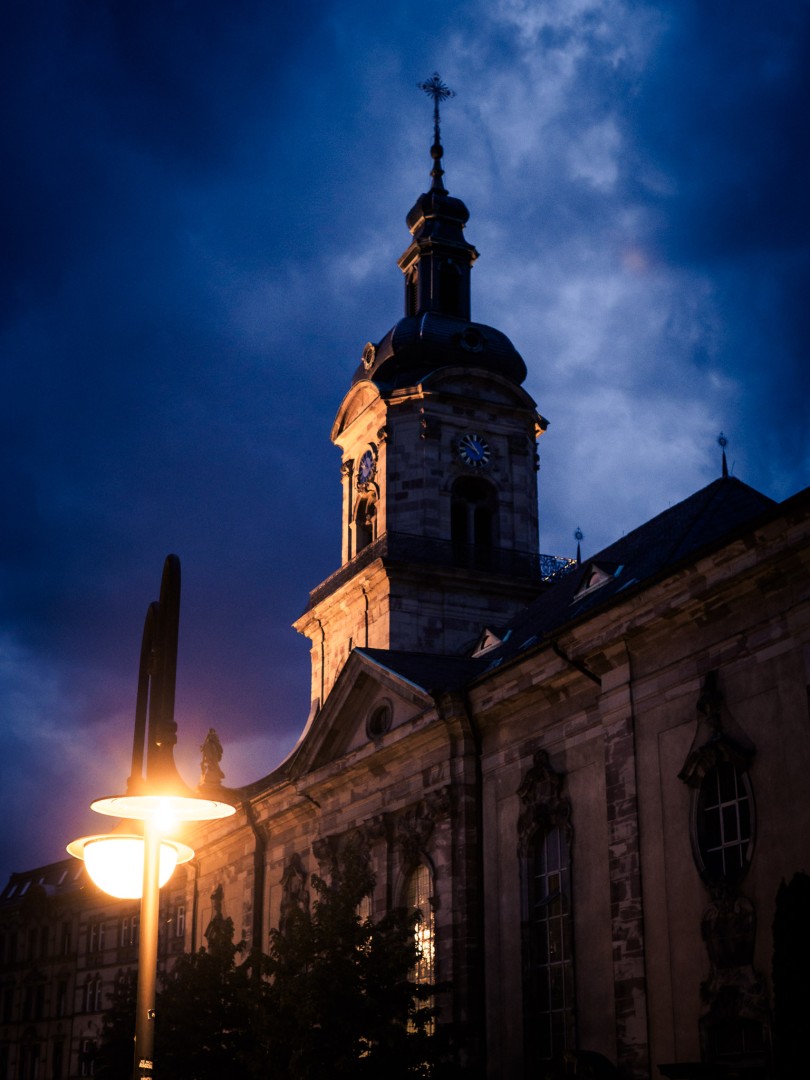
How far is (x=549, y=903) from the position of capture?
2848 centimetres

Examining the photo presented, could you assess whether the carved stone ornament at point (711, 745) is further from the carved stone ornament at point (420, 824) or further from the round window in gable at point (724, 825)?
the carved stone ornament at point (420, 824)

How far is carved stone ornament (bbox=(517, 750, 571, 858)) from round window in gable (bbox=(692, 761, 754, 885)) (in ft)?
14.0

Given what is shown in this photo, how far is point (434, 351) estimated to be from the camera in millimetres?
49844

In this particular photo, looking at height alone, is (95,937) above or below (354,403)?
below

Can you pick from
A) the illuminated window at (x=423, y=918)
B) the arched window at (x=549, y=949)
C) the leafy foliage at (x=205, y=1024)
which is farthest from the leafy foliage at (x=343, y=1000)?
the leafy foliage at (x=205, y=1024)

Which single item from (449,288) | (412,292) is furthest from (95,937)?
(449,288)

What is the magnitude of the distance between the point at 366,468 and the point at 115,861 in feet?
125

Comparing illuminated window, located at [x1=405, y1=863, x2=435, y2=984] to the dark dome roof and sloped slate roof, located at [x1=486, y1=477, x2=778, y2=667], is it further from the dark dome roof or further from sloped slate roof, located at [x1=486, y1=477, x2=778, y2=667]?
the dark dome roof

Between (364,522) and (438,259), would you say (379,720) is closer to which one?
(364,522)

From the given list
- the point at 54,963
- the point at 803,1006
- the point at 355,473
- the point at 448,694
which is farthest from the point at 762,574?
the point at 54,963

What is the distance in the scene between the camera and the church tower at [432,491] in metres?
45.2

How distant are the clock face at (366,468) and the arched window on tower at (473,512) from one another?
302cm

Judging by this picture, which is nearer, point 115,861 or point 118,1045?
point 115,861

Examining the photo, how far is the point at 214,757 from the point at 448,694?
24510 millimetres
